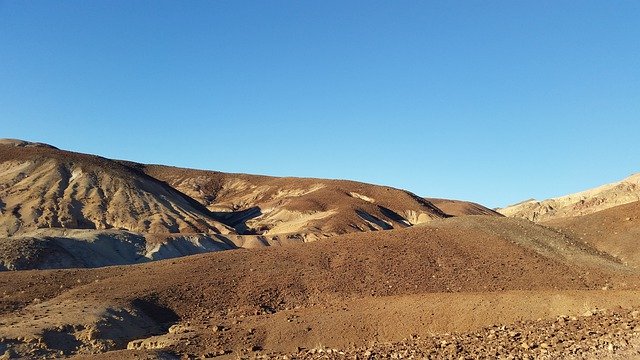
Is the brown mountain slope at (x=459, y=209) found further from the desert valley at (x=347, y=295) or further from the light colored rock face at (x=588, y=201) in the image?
the desert valley at (x=347, y=295)

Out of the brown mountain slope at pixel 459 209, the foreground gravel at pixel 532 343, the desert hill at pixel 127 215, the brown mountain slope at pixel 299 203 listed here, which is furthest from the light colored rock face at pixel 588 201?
the foreground gravel at pixel 532 343

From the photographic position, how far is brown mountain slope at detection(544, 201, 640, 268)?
30766 millimetres

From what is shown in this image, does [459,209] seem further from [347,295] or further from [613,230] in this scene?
[347,295]

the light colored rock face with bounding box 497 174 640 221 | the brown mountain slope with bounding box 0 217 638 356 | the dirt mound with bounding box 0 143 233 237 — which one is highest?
the light colored rock face with bounding box 497 174 640 221

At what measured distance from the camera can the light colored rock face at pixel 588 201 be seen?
273ft

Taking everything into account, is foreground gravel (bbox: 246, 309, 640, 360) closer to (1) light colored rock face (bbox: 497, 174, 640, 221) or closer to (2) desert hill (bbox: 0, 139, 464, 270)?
(2) desert hill (bbox: 0, 139, 464, 270)

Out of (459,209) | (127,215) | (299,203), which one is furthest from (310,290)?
(459,209)

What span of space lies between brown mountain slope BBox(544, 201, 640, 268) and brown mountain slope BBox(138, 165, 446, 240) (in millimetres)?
35515

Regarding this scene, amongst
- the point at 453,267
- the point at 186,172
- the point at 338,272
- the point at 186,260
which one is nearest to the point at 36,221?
the point at 186,260

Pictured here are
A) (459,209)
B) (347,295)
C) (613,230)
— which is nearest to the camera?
(347,295)

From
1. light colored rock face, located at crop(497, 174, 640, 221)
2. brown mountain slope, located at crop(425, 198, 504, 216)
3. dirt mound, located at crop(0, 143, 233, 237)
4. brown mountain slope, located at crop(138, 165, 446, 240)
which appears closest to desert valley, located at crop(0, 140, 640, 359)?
dirt mound, located at crop(0, 143, 233, 237)

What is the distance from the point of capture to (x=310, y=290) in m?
25.3

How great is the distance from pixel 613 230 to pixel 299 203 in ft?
198

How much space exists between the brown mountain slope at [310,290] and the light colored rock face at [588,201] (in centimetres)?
4816
